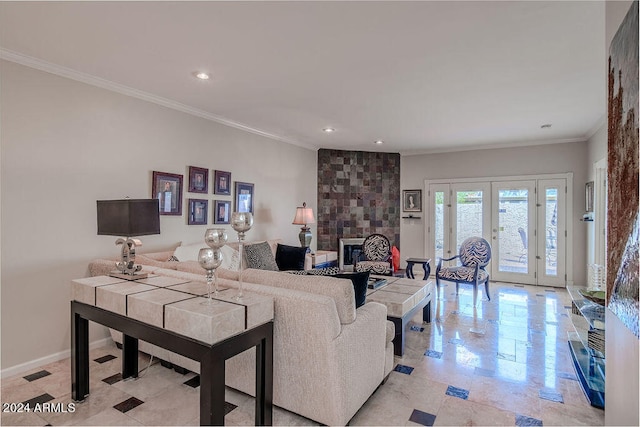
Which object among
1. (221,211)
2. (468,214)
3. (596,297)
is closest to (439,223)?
(468,214)

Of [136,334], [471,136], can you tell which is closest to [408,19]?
[136,334]

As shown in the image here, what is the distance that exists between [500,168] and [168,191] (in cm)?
564

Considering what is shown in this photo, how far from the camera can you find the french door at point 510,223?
5.88 metres

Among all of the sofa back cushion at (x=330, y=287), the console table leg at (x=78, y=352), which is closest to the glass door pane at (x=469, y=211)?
the sofa back cushion at (x=330, y=287)

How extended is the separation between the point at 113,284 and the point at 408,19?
8.48 ft

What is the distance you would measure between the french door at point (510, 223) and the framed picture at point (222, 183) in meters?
4.11

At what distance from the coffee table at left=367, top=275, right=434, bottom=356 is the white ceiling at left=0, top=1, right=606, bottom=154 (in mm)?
2093

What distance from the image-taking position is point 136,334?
1.89 metres

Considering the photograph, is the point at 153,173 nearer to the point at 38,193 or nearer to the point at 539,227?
the point at 38,193

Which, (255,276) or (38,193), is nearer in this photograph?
(255,276)

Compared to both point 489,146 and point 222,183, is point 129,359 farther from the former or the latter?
point 489,146

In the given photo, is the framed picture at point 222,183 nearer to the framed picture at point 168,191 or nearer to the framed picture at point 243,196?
the framed picture at point 243,196

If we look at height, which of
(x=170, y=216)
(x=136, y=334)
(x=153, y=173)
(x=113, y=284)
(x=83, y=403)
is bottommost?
(x=83, y=403)

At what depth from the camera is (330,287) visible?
2020 millimetres
